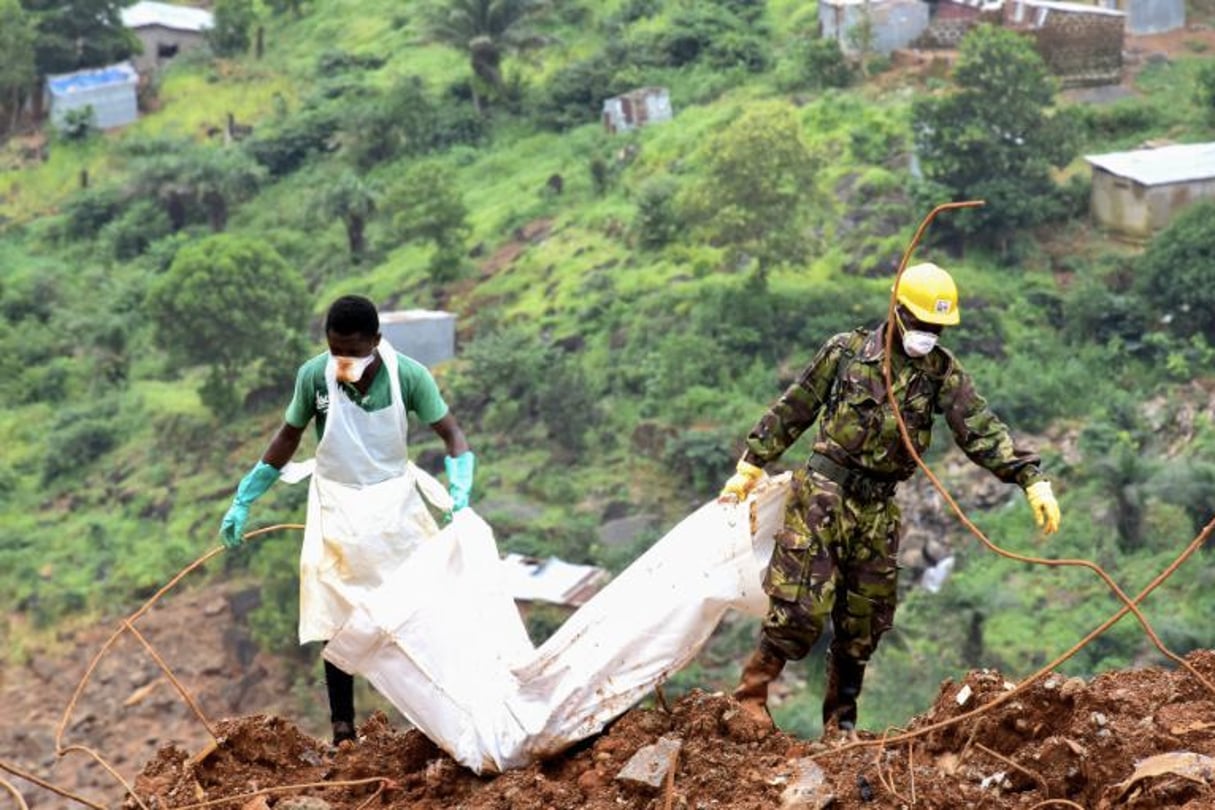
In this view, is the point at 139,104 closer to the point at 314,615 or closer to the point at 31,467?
the point at 31,467

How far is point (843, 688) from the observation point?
5414 mm

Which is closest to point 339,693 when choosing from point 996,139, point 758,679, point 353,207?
point 758,679

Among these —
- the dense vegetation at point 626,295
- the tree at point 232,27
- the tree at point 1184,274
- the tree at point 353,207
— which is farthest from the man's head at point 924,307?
the tree at point 232,27

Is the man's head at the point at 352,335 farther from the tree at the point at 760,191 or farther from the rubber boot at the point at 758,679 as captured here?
the tree at the point at 760,191

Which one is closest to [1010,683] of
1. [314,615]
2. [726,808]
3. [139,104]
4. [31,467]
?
[726,808]

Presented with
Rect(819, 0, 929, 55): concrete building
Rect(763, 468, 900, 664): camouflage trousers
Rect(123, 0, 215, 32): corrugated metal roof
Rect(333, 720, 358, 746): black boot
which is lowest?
Rect(123, 0, 215, 32): corrugated metal roof

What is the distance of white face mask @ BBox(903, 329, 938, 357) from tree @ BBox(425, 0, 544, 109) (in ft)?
119

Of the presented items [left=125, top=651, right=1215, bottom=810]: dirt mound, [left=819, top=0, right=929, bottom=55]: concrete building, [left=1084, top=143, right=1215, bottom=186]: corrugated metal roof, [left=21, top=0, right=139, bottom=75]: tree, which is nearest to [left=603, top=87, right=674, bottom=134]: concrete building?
[left=819, top=0, right=929, bottom=55]: concrete building

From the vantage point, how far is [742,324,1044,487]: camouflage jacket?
16.8ft

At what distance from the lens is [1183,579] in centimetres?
2391

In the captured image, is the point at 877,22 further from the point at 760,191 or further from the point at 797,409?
the point at 797,409

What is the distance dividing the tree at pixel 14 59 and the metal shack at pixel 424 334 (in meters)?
15.2

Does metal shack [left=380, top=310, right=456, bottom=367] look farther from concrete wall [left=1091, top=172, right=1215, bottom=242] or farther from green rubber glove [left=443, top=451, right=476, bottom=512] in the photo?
green rubber glove [left=443, top=451, right=476, bottom=512]

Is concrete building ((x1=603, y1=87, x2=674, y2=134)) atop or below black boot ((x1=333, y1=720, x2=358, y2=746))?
below
